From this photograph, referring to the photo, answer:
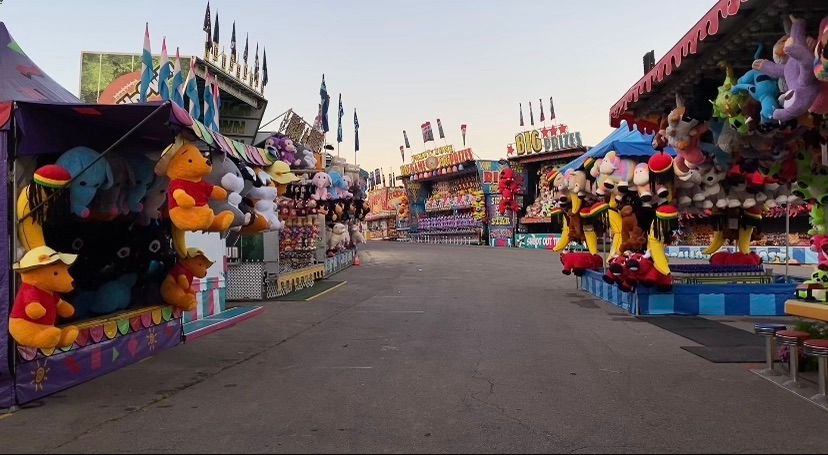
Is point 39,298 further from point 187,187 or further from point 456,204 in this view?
point 456,204

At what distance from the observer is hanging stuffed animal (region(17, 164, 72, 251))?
5.79 metres

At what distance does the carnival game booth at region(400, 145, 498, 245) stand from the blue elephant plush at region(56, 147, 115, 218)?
47627mm

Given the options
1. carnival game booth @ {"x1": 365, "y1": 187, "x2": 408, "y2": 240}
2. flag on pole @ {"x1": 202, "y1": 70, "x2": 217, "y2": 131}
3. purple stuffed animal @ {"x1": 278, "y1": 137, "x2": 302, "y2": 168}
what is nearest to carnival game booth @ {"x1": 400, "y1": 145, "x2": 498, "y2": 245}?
carnival game booth @ {"x1": 365, "y1": 187, "x2": 408, "y2": 240}

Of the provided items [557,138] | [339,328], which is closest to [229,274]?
[339,328]

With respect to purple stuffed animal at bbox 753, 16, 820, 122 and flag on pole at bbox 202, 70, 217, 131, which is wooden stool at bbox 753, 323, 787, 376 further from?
flag on pole at bbox 202, 70, 217, 131

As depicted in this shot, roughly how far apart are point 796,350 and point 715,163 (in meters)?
4.10

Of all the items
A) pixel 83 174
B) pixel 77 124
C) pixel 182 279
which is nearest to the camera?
pixel 83 174

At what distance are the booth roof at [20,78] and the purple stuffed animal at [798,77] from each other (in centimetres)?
764

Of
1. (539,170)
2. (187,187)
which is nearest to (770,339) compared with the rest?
(187,187)

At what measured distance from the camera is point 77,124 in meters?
6.49

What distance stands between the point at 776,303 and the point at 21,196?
1309 centimetres

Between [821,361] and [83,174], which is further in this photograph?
[83,174]

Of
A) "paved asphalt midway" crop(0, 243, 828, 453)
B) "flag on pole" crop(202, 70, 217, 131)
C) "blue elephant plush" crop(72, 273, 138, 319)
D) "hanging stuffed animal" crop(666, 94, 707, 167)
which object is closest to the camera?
"paved asphalt midway" crop(0, 243, 828, 453)

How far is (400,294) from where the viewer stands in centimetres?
1717
